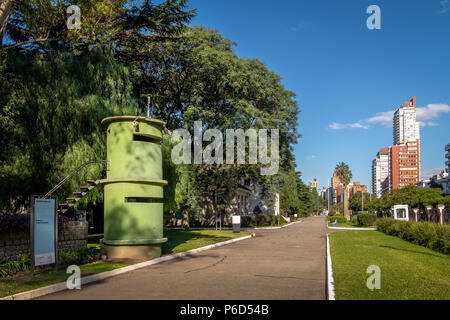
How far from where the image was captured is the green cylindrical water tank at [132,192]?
13.4 m

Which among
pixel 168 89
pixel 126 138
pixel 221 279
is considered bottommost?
pixel 221 279

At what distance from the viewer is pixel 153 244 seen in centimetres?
1382

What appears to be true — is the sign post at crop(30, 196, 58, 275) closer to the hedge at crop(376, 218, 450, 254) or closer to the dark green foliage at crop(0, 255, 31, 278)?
the dark green foliage at crop(0, 255, 31, 278)

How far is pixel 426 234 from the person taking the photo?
19219mm

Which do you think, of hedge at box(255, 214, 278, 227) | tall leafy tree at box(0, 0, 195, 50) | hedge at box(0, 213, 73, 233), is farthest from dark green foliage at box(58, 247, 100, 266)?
hedge at box(255, 214, 278, 227)

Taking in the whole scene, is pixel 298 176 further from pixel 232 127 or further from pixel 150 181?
pixel 150 181

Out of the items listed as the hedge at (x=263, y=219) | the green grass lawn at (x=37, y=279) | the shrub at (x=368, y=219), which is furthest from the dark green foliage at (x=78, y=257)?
the shrub at (x=368, y=219)

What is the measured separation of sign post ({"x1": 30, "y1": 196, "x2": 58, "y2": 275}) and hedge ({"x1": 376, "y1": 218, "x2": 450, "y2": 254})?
14105 mm

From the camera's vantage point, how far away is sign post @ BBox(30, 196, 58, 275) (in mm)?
10156

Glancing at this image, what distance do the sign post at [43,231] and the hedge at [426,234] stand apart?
1411cm

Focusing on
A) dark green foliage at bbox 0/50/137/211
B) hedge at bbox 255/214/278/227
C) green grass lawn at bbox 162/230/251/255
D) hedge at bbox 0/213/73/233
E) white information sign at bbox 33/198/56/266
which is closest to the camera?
white information sign at bbox 33/198/56/266

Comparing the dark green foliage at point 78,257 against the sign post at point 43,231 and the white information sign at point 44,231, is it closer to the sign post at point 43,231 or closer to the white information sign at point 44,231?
the sign post at point 43,231
